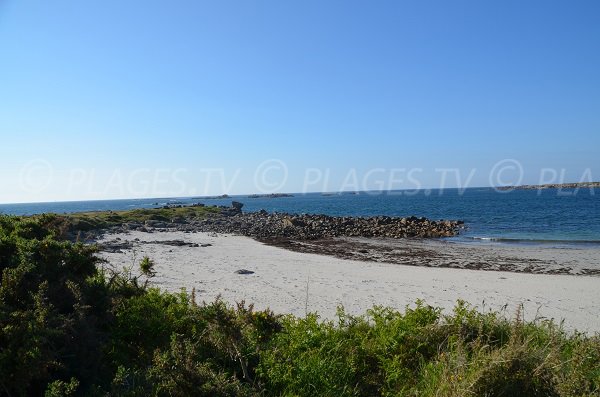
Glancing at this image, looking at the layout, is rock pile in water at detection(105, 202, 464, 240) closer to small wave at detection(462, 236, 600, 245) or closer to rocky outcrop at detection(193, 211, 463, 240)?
rocky outcrop at detection(193, 211, 463, 240)

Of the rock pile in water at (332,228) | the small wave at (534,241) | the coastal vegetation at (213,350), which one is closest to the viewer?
the coastal vegetation at (213,350)

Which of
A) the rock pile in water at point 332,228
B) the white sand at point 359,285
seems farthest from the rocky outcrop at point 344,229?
the white sand at point 359,285

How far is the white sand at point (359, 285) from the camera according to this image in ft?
34.0

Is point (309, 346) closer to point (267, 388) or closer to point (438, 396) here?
point (267, 388)

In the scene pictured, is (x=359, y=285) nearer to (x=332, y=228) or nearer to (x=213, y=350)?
(x=213, y=350)

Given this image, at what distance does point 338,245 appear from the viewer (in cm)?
2591

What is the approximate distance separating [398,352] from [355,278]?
9639mm

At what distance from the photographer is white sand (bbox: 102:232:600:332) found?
34.0ft

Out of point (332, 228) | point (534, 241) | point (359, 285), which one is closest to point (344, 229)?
point (332, 228)

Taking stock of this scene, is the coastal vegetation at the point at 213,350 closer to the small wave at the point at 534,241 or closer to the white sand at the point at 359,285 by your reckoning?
the white sand at the point at 359,285

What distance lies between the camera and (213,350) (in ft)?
14.9

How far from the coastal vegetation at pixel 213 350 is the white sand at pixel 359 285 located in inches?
169

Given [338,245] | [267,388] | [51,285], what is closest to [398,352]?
[267,388]

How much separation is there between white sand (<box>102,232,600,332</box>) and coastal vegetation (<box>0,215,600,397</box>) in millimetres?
4294
